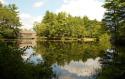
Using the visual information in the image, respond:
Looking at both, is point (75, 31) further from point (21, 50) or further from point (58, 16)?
point (21, 50)

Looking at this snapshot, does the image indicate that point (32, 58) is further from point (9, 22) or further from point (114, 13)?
point (9, 22)

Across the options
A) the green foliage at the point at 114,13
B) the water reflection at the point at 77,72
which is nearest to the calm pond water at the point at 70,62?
the water reflection at the point at 77,72

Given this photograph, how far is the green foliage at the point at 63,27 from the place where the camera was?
109 meters

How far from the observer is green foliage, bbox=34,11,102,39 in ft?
358

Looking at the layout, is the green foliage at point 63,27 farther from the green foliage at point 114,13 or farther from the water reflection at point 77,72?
the water reflection at point 77,72

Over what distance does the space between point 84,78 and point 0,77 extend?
10640 millimetres

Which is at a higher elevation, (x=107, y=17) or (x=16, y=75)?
(x=107, y=17)

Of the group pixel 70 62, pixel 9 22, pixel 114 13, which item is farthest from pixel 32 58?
pixel 9 22

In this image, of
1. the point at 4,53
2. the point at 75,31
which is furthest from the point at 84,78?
the point at 75,31

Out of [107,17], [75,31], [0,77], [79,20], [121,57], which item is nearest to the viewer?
[0,77]

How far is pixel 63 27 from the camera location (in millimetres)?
109000

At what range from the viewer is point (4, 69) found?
1302 cm

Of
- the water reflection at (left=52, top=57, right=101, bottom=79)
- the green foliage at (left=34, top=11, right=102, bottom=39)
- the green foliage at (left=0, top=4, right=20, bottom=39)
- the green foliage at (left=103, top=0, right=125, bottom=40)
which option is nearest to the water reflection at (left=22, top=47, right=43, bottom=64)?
the water reflection at (left=52, top=57, right=101, bottom=79)

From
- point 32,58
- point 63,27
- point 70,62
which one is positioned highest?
point 63,27
